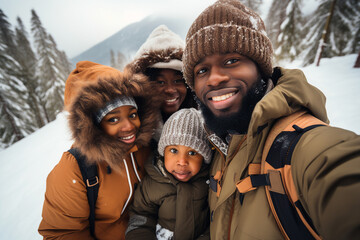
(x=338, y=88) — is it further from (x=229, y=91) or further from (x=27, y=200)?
(x=27, y=200)

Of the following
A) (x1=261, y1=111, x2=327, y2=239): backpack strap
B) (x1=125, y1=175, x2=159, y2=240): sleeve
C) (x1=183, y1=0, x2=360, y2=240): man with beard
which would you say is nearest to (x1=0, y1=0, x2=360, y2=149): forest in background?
(x1=183, y1=0, x2=360, y2=240): man with beard

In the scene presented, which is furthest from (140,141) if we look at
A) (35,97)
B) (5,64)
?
(35,97)

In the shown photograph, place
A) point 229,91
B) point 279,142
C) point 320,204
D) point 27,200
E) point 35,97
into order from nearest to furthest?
point 320,204 < point 279,142 < point 229,91 < point 27,200 < point 35,97

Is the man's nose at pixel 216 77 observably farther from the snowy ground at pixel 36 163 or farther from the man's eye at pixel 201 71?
the snowy ground at pixel 36 163

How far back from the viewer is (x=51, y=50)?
16703mm

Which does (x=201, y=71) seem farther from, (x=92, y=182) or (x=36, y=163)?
(x=36, y=163)

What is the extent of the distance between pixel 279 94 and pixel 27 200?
7.19 metres

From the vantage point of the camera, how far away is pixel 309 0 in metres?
12.3

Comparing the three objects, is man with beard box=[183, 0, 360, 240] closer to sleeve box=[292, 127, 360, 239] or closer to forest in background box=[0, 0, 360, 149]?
sleeve box=[292, 127, 360, 239]

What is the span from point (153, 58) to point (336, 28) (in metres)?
16.8

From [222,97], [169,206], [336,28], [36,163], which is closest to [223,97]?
[222,97]

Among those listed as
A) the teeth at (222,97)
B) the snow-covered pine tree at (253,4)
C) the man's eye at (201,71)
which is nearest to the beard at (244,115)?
the teeth at (222,97)

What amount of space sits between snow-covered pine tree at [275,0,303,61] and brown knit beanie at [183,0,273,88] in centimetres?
1644

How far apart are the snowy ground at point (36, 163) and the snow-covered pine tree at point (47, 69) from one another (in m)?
9.91
